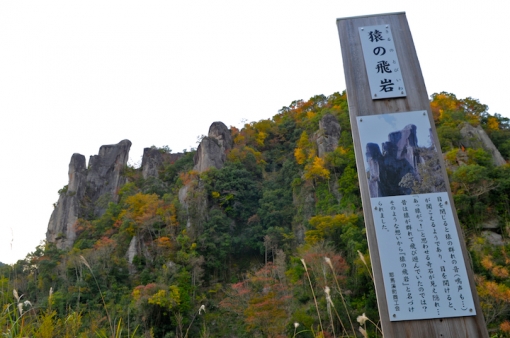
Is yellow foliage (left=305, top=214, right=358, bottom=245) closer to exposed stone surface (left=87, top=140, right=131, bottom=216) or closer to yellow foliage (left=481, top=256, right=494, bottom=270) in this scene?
yellow foliage (left=481, top=256, right=494, bottom=270)

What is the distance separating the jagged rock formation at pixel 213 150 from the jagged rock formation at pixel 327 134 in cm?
696

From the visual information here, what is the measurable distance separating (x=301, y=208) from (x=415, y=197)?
67.9ft

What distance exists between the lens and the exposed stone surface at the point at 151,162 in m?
31.4

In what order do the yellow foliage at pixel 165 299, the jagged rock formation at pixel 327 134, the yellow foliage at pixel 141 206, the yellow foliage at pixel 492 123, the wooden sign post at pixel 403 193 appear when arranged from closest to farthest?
the wooden sign post at pixel 403 193
the yellow foliage at pixel 165 299
the yellow foliage at pixel 141 206
the yellow foliage at pixel 492 123
the jagged rock formation at pixel 327 134

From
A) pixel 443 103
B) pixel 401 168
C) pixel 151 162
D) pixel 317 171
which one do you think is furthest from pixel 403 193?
pixel 151 162

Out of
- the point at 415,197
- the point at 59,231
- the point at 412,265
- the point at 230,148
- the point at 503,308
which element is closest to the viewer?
the point at 412,265

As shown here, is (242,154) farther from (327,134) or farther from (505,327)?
(505,327)

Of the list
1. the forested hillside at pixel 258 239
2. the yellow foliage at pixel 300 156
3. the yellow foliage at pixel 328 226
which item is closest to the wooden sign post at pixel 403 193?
the forested hillside at pixel 258 239

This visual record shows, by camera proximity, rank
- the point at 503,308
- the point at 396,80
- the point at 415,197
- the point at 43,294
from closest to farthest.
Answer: the point at 415,197
the point at 396,80
the point at 503,308
the point at 43,294

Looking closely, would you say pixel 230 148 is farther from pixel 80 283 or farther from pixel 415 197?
pixel 415 197

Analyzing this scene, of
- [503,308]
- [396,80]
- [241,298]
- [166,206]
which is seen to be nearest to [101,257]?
[166,206]

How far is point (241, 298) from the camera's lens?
17.4m

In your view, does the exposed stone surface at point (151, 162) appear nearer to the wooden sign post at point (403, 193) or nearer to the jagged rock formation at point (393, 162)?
the wooden sign post at point (403, 193)

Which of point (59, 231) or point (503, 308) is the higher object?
point (59, 231)
